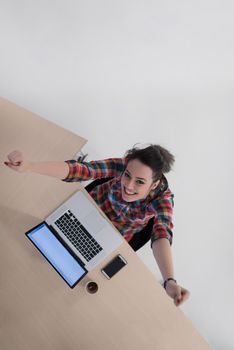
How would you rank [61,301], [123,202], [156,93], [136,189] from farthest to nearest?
[156,93]
[123,202]
[136,189]
[61,301]

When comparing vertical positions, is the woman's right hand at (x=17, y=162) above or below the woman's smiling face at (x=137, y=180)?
above

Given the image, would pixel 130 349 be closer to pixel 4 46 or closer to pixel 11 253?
pixel 11 253

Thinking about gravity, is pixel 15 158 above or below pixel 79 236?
above

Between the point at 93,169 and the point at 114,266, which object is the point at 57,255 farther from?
the point at 93,169

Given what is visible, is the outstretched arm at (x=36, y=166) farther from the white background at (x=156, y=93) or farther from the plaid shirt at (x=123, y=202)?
the white background at (x=156, y=93)

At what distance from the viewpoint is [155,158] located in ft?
4.81

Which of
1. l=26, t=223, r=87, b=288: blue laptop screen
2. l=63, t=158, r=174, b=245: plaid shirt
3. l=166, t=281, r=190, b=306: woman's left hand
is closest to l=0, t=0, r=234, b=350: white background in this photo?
l=63, t=158, r=174, b=245: plaid shirt

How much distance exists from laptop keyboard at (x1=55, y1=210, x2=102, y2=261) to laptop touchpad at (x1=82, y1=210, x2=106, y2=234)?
2 cm

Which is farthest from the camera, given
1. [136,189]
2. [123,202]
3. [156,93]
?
[156,93]

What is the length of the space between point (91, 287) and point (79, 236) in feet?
0.75

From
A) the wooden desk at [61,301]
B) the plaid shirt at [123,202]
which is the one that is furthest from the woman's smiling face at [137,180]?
the wooden desk at [61,301]

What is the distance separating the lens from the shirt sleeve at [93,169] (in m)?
1.47

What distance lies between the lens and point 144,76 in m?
2.40

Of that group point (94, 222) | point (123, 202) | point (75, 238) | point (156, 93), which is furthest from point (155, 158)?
point (156, 93)
